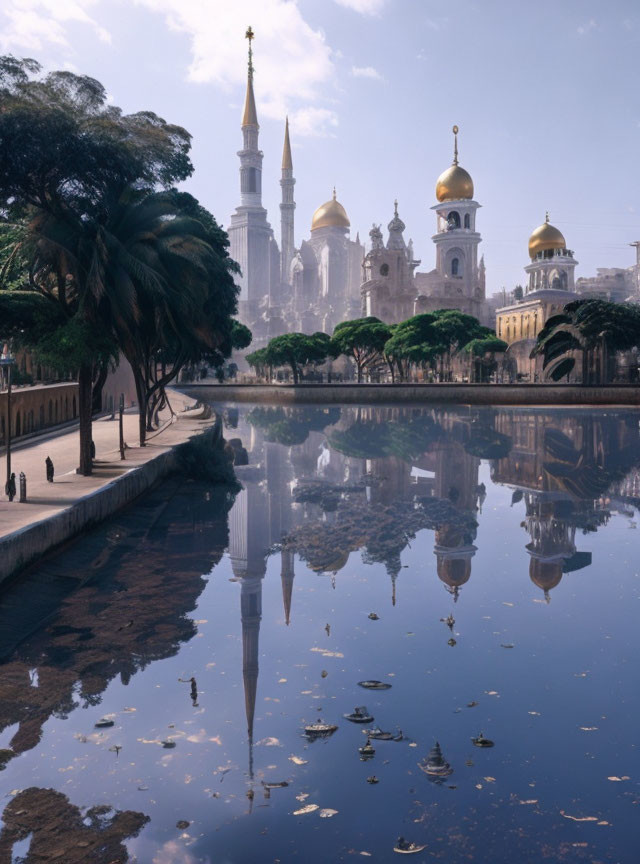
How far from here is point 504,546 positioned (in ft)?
47.2

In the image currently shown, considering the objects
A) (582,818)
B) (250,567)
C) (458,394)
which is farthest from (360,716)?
(458,394)

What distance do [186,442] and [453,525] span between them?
12814 millimetres

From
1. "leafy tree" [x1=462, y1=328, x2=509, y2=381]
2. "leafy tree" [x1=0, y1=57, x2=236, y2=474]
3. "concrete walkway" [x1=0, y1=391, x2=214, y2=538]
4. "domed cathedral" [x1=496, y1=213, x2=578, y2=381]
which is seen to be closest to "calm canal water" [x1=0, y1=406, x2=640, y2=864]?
"concrete walkway" [x1=0, y1=391, x2=214, y2=538]

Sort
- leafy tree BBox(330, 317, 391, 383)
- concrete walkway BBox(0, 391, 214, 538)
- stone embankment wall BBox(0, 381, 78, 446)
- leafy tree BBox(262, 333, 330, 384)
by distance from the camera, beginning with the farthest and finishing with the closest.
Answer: leafy tree BBox(262, 333, 330, 384), leafy tree BBox(330, 317, 391, 383), stone embankment wall BBox(0, 381, 78, 446), concrete walkway BBox(0, 391, 214, 538)

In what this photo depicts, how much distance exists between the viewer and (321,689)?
8047 mm

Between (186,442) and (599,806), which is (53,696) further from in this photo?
(186,442)

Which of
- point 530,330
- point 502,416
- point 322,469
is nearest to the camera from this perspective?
point 322,469

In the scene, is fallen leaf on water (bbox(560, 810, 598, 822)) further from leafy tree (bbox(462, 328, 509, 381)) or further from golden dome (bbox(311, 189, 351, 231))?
golden dome (bbox(311, 189, 351, 231))

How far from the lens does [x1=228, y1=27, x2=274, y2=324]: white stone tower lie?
146m

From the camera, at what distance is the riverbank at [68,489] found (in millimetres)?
11508

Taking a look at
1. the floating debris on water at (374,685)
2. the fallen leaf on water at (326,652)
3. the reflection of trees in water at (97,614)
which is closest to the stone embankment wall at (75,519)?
the reflection of trees in water at (97,614)

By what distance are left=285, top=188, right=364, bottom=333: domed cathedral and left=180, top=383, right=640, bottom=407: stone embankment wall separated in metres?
69.8

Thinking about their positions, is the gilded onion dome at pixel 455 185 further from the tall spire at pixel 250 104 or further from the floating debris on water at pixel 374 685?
the floating debris on water at pixel 374 685

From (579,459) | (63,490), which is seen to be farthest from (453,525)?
(579,459)
